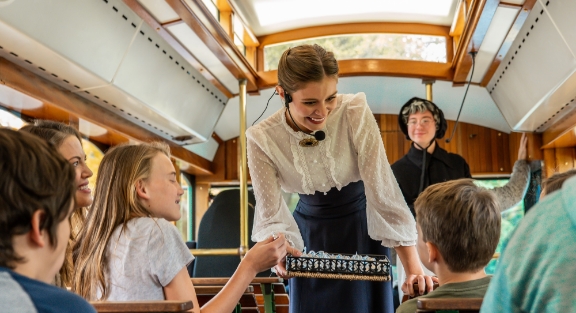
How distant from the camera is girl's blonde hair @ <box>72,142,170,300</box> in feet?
6.22

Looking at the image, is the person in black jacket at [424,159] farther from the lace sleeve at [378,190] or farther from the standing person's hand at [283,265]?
the standing person's hand at [283,265]

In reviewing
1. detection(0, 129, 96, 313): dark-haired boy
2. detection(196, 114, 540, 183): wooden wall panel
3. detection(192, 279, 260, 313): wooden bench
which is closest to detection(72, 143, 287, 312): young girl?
detection(192, 279, 260, 313): wooden bench

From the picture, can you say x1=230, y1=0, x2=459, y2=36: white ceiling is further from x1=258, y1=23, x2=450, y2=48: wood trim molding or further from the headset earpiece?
the headset earpiece

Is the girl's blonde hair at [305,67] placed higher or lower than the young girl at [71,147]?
higher

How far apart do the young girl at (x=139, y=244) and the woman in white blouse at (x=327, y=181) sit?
1.08 ft

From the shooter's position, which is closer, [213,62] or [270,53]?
[213,62]

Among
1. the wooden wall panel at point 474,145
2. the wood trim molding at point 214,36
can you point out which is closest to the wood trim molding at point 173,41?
the wood trim molding at point 214,36

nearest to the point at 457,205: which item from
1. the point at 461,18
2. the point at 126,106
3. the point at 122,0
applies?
the point at 122,0

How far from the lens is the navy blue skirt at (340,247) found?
2.38 m

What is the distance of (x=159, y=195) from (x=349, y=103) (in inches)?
30.2

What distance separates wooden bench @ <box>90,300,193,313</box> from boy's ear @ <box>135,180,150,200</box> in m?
0.78

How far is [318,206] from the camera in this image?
2.44m

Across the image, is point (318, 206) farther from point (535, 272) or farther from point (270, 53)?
point (270, 53)

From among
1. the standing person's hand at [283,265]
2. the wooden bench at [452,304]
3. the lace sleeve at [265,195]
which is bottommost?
the wooden bench at [452,304]
